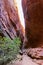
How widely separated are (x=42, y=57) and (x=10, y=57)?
6.09 ft

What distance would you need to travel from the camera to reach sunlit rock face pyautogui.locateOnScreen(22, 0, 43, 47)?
6.34m

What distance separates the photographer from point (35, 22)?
647 centimetres

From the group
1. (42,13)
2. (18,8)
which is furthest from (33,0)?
(18,8)

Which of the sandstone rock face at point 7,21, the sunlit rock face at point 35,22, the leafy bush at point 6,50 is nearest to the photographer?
the leafy bush at point 6,50

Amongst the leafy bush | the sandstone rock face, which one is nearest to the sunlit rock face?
the sandstone rock face

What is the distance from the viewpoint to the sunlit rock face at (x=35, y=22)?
249 inches

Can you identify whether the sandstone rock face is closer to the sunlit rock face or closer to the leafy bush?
the sunlit rock face

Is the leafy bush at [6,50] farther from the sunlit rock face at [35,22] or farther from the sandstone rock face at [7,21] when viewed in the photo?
the sunlit rock face at [35,22]

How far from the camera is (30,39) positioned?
22.7ft

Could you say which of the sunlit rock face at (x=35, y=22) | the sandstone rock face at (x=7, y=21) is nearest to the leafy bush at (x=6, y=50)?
the sandstone rock face at (x=7, y=21)

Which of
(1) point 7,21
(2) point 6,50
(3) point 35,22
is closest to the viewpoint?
(2) point 6,50

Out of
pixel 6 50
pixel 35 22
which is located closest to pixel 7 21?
pixel 35 22

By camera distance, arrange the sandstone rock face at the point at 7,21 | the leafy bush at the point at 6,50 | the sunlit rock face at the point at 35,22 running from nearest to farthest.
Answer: the leafy bush at the point at 6,50
the sandstone rock face at the point at 7,21
the sunlit rock face at the point at 35,22

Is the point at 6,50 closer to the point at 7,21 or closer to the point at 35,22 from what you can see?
the point at 7,21
